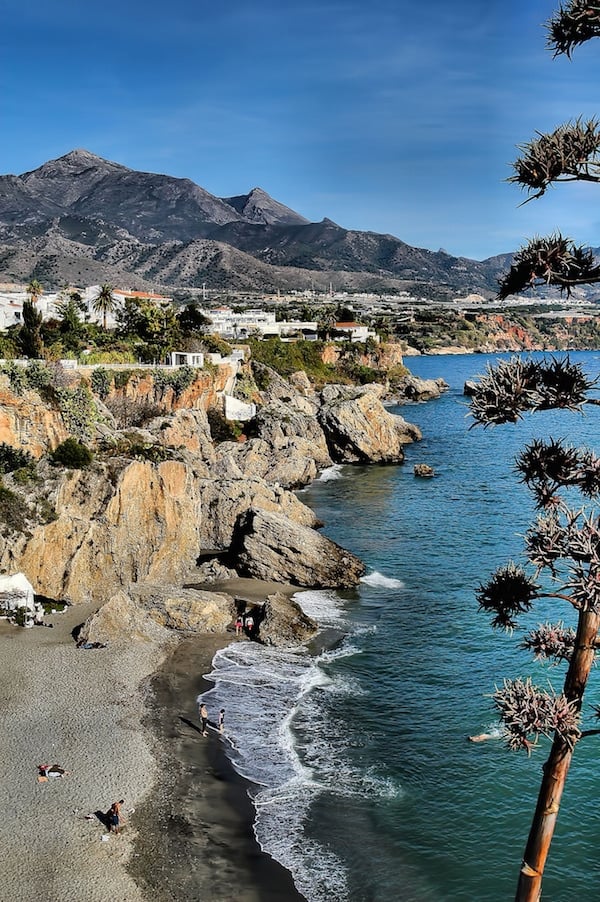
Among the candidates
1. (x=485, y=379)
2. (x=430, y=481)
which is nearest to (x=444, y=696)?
(x=485, y=379)

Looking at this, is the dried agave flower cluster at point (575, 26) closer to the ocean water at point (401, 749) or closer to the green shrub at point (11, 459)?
the ocean water at point (401, 749)

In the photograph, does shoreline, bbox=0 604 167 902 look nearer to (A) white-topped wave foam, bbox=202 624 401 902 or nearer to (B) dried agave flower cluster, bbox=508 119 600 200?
(A) white-topped wave foam, bbox=202 624 401 902

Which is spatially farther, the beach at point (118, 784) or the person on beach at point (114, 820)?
the person on beach at point (114, 820)

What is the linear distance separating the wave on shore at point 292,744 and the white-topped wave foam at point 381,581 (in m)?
5.80

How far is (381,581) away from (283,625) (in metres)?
8.53

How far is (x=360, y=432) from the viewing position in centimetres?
7088

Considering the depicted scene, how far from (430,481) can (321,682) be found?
1427 inches

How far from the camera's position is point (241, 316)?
13138 cm

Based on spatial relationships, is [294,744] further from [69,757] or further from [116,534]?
[116,534]

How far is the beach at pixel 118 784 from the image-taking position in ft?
56.4

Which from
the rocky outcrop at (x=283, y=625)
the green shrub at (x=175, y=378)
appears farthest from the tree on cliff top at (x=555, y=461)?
the green shrub at (x=175, y=378)

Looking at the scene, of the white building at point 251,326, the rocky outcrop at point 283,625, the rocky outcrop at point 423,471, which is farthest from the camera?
the white building at point 251,326

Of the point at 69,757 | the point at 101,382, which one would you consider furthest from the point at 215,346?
the point at 69,757

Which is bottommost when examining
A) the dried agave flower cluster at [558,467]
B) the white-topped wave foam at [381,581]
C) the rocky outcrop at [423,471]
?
the white-topped wave foam at [381,581]
